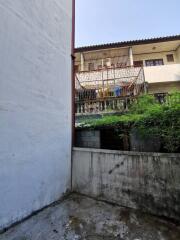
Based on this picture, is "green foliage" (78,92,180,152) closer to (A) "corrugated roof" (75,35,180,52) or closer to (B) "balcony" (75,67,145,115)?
(B) "balcony" (75,67,145,115)

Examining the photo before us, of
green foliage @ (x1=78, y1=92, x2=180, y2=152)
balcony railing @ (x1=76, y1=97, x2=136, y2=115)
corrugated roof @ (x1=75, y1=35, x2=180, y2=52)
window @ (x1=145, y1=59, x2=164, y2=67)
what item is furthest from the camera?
window @ (x1=145, y1=59, x2=164, y2=67)

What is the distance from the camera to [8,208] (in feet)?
10.1

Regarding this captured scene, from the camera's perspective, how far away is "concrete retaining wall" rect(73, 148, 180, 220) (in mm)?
3160

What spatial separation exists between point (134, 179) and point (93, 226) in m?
1.21

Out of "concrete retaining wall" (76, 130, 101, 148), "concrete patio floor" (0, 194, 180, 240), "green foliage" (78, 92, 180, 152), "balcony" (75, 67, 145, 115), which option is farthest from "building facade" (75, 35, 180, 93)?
"concrete patio floor" (0, 194, 180, 240)

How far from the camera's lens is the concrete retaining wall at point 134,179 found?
316 cm

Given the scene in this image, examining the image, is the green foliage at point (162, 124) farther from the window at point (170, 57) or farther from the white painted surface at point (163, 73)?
the window at point (170, 57)

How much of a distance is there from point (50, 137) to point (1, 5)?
2.87 metres

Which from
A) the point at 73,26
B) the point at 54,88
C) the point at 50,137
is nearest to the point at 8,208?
the point at 50,137

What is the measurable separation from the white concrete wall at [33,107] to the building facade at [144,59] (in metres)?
5.45

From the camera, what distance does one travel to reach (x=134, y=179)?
3.58m

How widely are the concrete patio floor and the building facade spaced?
7.47 meters

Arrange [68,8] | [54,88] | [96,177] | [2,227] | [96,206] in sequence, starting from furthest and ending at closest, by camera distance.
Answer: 1. [68,8]
2. [54,88]
3. [96,177]
4. [96,206]
5. [2,227]

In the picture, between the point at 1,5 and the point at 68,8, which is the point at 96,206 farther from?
the point at 68,8
